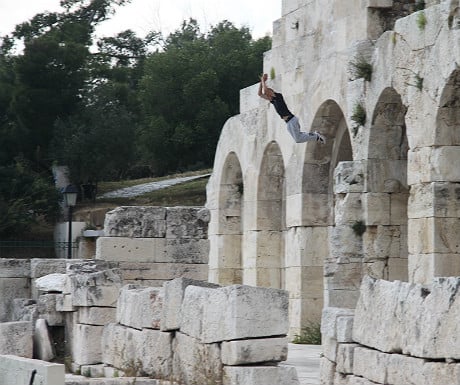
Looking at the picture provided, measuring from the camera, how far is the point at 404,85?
63.5 feet

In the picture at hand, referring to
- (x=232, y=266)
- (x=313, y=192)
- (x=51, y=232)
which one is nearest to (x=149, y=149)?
(x=51, y=232)

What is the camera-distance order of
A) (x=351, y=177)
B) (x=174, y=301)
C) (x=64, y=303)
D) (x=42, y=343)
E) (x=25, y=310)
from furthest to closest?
(x=351, y=177) → (x=25, y=310) → (x=64, y=303) → (x=42, y=343) → (x=174, y=301)

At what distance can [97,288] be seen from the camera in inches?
A: 673

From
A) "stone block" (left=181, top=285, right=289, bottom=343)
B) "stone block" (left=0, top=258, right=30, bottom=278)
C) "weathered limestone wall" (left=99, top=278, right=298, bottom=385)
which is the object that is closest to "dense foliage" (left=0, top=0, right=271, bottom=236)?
"stone block" (left=0, top=258, right=30, bottom=278)

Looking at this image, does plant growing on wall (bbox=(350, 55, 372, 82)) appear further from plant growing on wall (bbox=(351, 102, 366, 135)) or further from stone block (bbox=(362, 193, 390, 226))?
stone block (bbox=(362, 193, 390, 226))

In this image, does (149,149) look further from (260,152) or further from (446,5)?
(446,5)

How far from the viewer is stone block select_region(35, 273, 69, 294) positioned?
18517 millimetres

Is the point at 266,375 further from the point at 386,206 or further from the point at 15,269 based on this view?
the point at 15,269

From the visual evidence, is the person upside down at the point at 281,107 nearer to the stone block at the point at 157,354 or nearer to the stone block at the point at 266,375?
the stone block at the point at 157,354

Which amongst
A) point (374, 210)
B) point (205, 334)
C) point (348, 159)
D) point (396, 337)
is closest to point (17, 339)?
point (205, 334)

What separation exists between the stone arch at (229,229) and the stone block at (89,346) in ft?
38.8

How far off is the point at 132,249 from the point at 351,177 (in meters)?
3.53

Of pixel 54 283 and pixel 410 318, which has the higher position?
pixel 54 283

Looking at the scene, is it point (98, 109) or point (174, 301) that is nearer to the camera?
point (174, 301)
